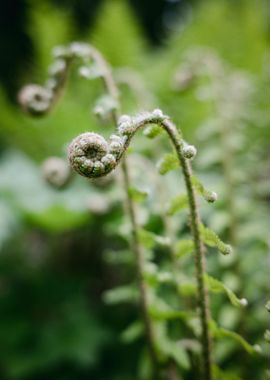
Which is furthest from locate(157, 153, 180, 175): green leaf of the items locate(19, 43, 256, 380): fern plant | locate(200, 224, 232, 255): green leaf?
locate(200, 224, 232, 255): green leaf

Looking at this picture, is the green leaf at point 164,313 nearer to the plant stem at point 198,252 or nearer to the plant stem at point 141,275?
the plant stem at point 141,275

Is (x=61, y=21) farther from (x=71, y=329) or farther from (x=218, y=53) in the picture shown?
(x=71, y=329)

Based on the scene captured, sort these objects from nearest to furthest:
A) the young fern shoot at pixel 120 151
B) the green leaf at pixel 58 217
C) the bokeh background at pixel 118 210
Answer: the young fern shoot at pixel 120 151
the bokeh background at pixel 118 210
the green leaf at pixel 58 217

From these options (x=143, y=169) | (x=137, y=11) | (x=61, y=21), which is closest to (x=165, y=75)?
(x=61, y=21)

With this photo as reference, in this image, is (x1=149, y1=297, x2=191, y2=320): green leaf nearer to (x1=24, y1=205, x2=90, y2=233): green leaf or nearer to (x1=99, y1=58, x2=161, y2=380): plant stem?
(x1=99, y1=58, x2=161, y2=380): plant stem

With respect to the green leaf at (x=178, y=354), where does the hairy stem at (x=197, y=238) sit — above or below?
above

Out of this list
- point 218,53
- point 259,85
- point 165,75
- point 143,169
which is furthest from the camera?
point 218,53

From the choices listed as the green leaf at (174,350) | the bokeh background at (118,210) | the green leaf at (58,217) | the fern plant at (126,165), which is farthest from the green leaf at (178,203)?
the green leaf at (58,217)

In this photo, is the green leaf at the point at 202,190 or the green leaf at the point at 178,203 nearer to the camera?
the green leaf at the point at 202,190
